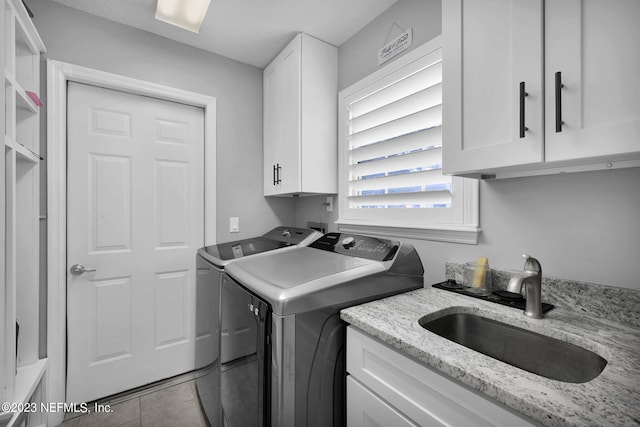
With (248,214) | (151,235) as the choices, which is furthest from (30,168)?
(248,214)

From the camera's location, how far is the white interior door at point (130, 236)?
71.2 inches

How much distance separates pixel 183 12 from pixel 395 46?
4.26 feet

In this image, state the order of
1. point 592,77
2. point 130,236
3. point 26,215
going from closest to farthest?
1. point 592,77
2. point 26,215
3. point 130,236

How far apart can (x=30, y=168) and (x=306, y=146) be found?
5.17ft

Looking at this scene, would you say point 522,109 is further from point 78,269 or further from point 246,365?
point 78,269

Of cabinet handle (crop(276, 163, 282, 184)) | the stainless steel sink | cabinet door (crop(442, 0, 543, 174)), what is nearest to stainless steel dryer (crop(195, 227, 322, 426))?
cabinet handle (crop(276, 163, 282, 184))

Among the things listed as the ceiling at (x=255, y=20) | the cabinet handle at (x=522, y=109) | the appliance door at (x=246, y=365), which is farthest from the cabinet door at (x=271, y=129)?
the cabinet handle at (x=522, y=109)

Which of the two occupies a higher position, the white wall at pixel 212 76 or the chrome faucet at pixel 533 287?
the white wall at pixel 212 76

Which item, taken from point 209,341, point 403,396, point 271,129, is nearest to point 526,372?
point 403,396

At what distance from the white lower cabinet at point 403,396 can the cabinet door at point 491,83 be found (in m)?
0.71

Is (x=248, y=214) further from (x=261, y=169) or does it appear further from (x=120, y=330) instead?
(x=120, y=330)

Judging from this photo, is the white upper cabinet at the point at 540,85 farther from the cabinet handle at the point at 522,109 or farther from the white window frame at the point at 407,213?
the white window frame at the point at 407,213

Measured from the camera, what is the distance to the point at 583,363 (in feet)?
2.68

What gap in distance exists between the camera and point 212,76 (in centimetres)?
222
